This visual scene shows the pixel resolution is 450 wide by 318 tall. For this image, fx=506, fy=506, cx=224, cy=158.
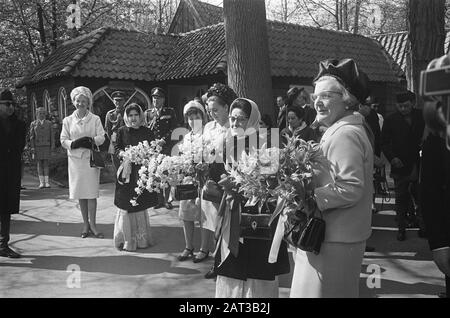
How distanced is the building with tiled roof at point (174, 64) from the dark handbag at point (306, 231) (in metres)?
12.3

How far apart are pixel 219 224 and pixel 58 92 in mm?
15408

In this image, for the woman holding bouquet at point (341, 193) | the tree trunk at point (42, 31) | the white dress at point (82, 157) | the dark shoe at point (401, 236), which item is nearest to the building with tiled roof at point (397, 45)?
the tree trunk at point (42, 31)

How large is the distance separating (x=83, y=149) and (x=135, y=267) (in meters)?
2.01

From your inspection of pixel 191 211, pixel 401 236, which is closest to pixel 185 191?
pixel 191 211

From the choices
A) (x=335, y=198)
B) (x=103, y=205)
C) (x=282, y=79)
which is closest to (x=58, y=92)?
(x=282, y=79)

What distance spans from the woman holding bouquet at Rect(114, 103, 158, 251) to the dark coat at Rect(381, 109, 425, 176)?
329 centimetres

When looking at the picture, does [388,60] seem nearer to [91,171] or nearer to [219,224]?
[91,171]

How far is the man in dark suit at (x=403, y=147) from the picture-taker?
6.75 m

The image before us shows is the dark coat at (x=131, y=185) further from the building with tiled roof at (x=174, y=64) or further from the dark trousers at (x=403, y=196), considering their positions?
the building with tiled roof at (x=174, y=64)

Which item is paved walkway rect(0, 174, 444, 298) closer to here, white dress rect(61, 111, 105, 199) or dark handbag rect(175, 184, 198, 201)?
white dress rect(61, 111, 105, 199)

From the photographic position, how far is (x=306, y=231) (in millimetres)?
2742

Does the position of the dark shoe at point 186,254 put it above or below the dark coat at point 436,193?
below

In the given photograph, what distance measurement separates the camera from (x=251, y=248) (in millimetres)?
3672

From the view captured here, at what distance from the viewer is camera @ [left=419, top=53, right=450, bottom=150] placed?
1.57 m
